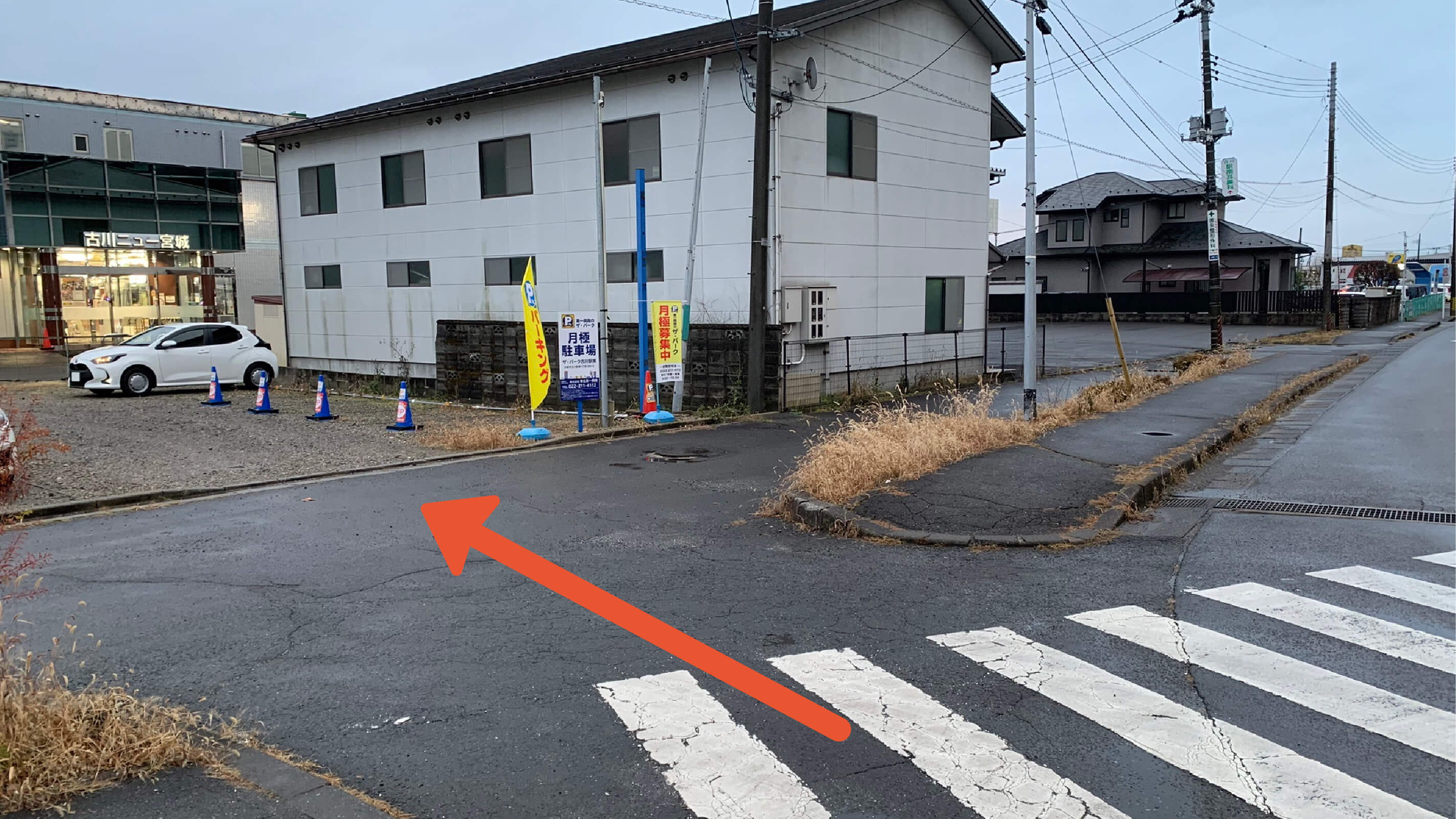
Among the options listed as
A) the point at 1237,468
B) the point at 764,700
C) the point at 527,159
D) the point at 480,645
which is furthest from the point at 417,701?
the point at 527,159

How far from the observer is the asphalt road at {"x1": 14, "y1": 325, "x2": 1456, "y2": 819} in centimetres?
374

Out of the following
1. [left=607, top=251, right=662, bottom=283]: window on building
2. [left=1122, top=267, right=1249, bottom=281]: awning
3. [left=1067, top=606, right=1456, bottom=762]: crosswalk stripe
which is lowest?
[left=1067, top=606, right=1456, bottom=762]: crosswalk stripe

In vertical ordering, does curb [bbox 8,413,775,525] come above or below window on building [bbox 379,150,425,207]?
below

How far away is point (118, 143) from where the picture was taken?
34156mm

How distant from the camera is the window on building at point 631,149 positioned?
1809cm

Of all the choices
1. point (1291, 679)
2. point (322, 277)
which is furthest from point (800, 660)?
point (322, 277)

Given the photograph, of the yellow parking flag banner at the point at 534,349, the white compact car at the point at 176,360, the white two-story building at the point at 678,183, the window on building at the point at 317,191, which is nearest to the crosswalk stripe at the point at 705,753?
the yellow parking flag banner at the point at 534,349

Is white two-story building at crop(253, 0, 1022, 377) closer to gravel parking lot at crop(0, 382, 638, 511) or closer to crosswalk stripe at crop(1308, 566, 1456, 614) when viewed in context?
gravel parking lot at crop(0, 382, 638, 511)

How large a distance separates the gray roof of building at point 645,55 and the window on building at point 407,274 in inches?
139

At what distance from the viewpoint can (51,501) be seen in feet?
31.9

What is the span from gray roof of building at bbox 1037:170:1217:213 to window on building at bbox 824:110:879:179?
108 feet
